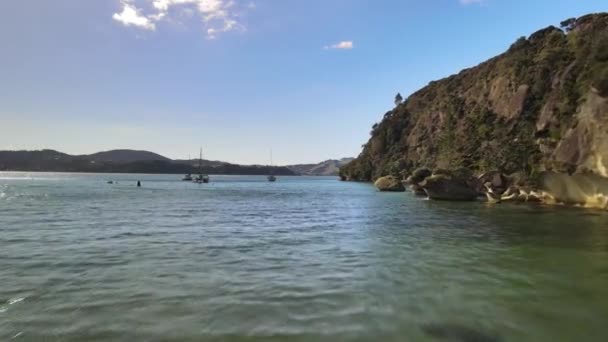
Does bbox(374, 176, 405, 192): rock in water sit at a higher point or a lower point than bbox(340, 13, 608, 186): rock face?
lower

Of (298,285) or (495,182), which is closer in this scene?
(298,285)

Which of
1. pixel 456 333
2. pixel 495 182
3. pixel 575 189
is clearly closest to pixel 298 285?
pixel 456 333

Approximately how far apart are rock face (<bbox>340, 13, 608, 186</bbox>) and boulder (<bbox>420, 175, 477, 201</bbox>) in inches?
173

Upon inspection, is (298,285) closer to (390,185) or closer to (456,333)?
(456,333)

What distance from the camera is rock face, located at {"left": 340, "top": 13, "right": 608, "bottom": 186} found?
46.8 meters

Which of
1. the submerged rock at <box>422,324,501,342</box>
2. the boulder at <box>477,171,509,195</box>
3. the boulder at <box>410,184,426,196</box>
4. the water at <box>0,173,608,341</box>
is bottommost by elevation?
the water at <box>0,173,608,341</box>

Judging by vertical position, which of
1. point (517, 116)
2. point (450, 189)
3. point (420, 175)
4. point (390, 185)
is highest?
point (517, 116)

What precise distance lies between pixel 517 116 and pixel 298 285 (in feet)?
296

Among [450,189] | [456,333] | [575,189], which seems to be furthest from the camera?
[450,189]

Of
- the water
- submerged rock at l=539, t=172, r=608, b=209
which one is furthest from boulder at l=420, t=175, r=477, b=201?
the water

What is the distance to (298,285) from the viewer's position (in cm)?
1222

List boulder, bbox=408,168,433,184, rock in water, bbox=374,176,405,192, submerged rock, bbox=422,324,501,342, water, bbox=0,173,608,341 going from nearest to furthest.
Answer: submerged rock, bbox=422,324,501,342 → water, bbox=0,173,608,341 → boulder, bbox=408,168,433,184 → rock in water, bbox=374,176,405,192

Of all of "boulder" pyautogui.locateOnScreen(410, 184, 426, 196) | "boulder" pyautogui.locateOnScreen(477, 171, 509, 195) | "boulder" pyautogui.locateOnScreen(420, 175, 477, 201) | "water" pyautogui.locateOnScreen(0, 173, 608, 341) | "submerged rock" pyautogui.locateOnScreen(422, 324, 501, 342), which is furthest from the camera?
"boulder" pyautogui.locateOnScreen(410, 184, 426, 196)

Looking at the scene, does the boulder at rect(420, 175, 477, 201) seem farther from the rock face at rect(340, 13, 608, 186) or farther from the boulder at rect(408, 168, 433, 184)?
the boulder at rect(408, 168, 433, 184)
